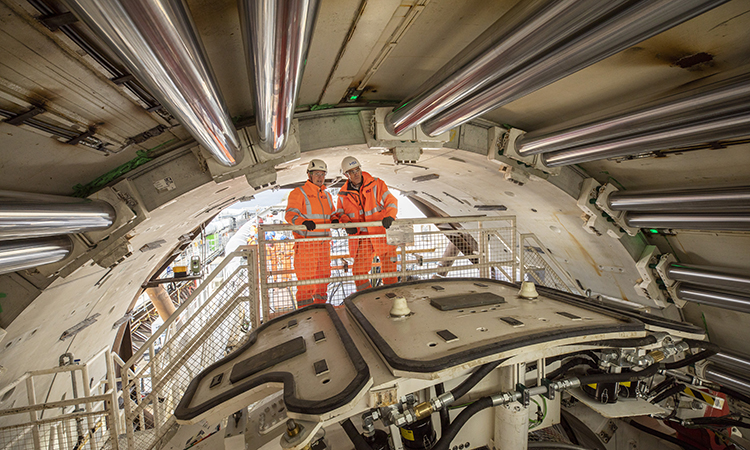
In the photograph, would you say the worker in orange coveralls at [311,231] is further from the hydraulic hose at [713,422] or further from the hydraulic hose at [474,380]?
→ the hydraulic hose at [713,422]

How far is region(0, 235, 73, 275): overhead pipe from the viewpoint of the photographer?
7.08 ft

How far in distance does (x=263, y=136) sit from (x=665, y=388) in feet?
13.5

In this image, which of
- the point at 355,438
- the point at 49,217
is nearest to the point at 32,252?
the point at 49,217

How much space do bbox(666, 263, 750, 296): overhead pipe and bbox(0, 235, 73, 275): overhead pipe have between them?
24.0 ft

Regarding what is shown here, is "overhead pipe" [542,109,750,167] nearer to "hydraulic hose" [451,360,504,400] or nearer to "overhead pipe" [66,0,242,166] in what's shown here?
"hydraulic hose" [451,360,504,400]

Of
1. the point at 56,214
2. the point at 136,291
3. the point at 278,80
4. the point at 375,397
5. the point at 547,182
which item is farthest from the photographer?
the point at 136,291

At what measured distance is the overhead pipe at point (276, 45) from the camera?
1.39 metres

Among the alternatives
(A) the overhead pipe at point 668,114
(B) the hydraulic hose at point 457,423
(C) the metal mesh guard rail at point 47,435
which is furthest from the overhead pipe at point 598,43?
(C) the metal mesh guard rail at point 47,435

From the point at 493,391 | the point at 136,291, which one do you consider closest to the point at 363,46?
the point at 493,391

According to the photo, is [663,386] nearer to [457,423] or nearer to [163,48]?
[457,423]

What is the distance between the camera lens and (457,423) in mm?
1655

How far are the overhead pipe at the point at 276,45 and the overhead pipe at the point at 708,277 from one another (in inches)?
218

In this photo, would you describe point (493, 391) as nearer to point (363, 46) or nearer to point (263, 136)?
point (263, 136)

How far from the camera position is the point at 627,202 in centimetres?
427
